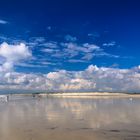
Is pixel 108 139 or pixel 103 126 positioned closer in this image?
pixel 108 139

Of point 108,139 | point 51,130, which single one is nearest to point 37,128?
point 51,130

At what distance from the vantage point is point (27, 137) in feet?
63.5

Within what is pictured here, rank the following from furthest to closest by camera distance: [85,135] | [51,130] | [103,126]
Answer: [103,126] < [51,130] < [85,135]

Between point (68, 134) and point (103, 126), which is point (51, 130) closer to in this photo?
point (68, 134)

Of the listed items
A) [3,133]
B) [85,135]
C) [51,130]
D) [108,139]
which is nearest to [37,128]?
[51,130]

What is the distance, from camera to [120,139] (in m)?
18.7

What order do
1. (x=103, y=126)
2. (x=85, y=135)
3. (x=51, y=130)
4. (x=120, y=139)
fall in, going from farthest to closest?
(x=103, y=126) < (x=51, y=130) < (x=85, y=135) < (x=120, y=139)

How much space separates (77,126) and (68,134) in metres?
3.90

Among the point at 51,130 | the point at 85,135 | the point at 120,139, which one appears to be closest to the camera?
the point at 120,139

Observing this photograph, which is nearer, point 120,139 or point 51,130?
point 120,139

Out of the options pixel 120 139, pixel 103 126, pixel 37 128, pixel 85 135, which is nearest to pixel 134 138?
pixel 120 139

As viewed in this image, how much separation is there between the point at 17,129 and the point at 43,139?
191 inches

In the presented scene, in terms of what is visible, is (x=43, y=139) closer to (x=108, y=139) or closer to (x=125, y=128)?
(x=108, y=139)

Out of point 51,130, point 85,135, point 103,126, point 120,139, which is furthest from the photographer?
point 103,126
